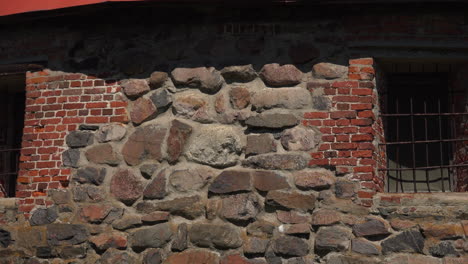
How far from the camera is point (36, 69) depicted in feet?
18.4

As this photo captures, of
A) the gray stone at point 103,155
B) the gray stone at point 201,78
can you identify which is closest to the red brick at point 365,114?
the gray stone at point 201,78

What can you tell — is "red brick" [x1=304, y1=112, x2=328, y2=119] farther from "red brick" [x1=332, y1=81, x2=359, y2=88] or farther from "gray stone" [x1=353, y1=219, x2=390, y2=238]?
"gray stone" [x1=353, y1=219, x2=390, y2=238]

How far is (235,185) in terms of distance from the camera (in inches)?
192

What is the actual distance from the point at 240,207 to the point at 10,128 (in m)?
2.96

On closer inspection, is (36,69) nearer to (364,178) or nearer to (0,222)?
(0,222)

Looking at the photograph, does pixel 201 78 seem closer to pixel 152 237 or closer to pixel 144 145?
pixel 144 145

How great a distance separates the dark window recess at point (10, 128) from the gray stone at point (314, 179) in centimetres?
305

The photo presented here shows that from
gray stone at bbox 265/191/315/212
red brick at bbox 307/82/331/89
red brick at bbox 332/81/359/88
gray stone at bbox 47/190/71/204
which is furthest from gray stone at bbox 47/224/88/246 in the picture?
red brick at bbox 332/81/359/88

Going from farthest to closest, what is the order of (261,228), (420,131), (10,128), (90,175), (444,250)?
(10,128), (420,131), (90,175), (261,228), (444,250)

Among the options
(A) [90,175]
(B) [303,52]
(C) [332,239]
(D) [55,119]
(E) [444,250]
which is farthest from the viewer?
(D) [55,119]

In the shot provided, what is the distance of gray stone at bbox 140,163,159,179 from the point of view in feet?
16.6

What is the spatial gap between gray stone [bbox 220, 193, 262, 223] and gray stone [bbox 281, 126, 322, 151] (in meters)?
0.53

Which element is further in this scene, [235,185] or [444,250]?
[235,185]

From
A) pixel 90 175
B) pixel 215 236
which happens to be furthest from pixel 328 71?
pixel 90 175
